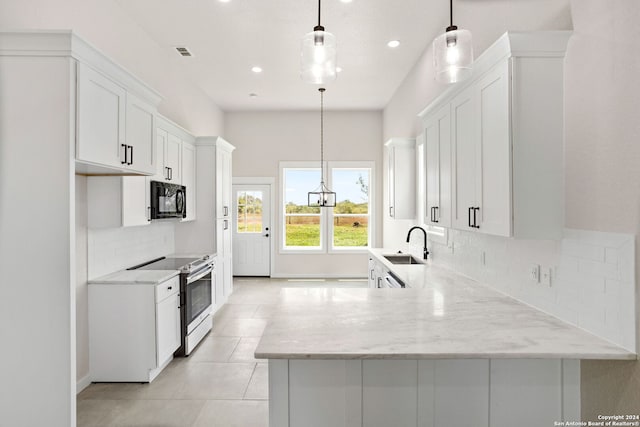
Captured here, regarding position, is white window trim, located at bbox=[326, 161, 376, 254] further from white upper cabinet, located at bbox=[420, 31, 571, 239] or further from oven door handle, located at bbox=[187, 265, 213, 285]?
white upper cabinet, located at bbox=[420, 31, 571, 239]

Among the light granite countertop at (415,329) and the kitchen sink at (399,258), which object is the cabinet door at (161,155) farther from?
the kitchen sink at (399,258)

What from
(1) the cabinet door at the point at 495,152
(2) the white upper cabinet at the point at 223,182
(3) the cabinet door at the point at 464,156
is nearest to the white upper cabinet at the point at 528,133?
(1) the cabinet door at the point at 495,152

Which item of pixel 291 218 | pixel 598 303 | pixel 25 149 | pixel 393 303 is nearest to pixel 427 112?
pixel 393 303

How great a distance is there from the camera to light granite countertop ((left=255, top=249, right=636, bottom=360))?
1.52 metres

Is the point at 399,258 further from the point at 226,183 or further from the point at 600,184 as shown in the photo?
the point at 600,184

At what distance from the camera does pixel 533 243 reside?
2.27 metres

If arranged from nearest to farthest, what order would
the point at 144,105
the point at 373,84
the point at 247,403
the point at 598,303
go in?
the point at 598,303, the point at 247,403, the point at 144,105, the point at 373,84

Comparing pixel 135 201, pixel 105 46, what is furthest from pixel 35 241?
pixel 105 46

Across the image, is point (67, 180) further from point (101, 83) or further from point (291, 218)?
point (291, 218)

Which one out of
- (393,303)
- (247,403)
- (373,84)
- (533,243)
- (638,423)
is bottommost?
(247,403)

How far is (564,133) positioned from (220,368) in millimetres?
3266

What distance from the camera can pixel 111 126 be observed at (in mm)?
2650

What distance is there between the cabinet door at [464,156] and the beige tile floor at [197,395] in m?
2.02

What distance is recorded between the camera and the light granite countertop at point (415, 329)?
1.52 meters
